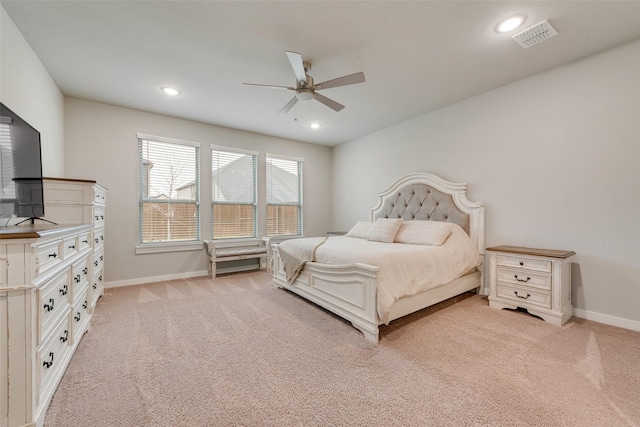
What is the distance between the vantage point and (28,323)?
48.6 inches

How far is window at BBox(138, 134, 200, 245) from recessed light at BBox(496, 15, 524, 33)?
4304 mm

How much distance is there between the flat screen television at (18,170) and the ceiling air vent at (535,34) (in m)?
4.03

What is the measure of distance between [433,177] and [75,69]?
15.4 feet

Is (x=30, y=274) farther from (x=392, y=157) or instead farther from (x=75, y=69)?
(x=392, y=157)

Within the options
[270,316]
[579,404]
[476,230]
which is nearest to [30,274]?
[270,316]

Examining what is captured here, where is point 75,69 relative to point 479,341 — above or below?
above

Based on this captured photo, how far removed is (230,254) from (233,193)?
120cm

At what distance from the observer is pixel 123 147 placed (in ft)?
12.6

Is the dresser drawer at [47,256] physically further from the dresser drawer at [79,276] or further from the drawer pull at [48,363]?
the drawer pull at [48,363]

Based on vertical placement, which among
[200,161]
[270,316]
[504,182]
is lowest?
[270,316]

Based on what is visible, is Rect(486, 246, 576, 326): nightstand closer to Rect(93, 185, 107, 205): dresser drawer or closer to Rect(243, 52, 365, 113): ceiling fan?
Rect(243, 52, 365, 113): ceiling fan

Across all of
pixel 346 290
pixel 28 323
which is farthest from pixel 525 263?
pixel 28 323

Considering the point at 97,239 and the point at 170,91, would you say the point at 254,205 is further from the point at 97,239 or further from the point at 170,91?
the point at 97,239

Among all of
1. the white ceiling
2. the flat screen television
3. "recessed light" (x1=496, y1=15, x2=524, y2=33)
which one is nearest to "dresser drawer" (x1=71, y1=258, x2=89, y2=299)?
the flat screen television
